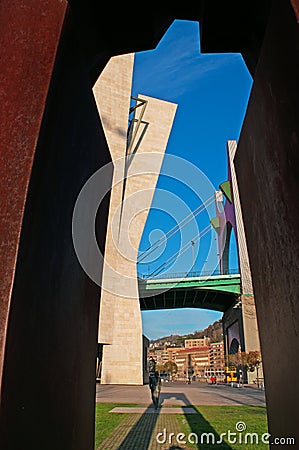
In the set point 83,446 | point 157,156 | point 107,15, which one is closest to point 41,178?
point 107,15

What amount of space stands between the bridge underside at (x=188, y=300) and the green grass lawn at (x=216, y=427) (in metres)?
27.1

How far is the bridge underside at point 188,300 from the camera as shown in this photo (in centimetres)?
3891

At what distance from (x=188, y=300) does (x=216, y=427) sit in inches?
1481

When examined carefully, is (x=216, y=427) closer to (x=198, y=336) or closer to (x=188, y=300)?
(x=188, y=300)

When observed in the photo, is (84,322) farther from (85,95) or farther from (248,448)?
(248,448)

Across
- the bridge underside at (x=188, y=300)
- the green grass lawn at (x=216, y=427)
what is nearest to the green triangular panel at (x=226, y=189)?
the bridge underside at (x=188, y=300)

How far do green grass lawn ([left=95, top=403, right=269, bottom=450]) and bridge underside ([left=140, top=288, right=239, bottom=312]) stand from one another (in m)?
27.1

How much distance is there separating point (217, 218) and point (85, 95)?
61012 mm

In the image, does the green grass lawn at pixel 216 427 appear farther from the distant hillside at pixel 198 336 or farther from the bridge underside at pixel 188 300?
the distant hillside at pixel 198 336

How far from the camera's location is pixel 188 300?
145 feet

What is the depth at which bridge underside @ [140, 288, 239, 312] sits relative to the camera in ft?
128

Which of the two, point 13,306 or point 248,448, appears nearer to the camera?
point 13,306

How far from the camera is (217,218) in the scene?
62281 millimetres

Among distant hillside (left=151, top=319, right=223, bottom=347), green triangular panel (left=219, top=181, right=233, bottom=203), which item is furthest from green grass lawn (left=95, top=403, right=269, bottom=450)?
distant hillside (left=151, top=319, right=223, bottom=347)
